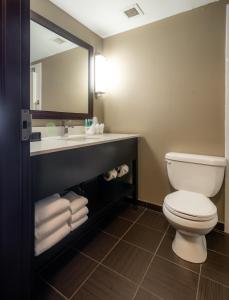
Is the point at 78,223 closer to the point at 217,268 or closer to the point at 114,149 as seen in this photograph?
the point at 114,149

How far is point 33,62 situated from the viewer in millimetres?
1458

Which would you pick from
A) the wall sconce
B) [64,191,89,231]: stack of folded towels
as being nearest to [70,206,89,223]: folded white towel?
[64,191,89,231]: stack of folded towels

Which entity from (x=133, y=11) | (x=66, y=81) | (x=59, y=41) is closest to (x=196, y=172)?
(x=66, y=81)

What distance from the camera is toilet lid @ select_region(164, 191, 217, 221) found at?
1216mm

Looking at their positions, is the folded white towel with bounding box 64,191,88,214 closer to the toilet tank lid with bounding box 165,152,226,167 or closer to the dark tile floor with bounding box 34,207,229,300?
the dark tile floor with bounding box 34,207,229,300

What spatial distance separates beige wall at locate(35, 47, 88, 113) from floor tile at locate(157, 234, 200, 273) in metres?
1.50

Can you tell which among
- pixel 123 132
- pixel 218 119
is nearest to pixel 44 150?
pixel 123 132

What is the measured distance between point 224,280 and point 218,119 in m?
1.23

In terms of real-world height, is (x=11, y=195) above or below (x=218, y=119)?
below

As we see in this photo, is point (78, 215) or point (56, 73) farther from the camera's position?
point (56, 73)

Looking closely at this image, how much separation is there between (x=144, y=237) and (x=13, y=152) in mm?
1354

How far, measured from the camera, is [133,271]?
1.22 meters

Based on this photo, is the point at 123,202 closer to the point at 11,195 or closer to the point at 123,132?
the point at 123,132

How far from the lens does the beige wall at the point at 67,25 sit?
1.51 metres
